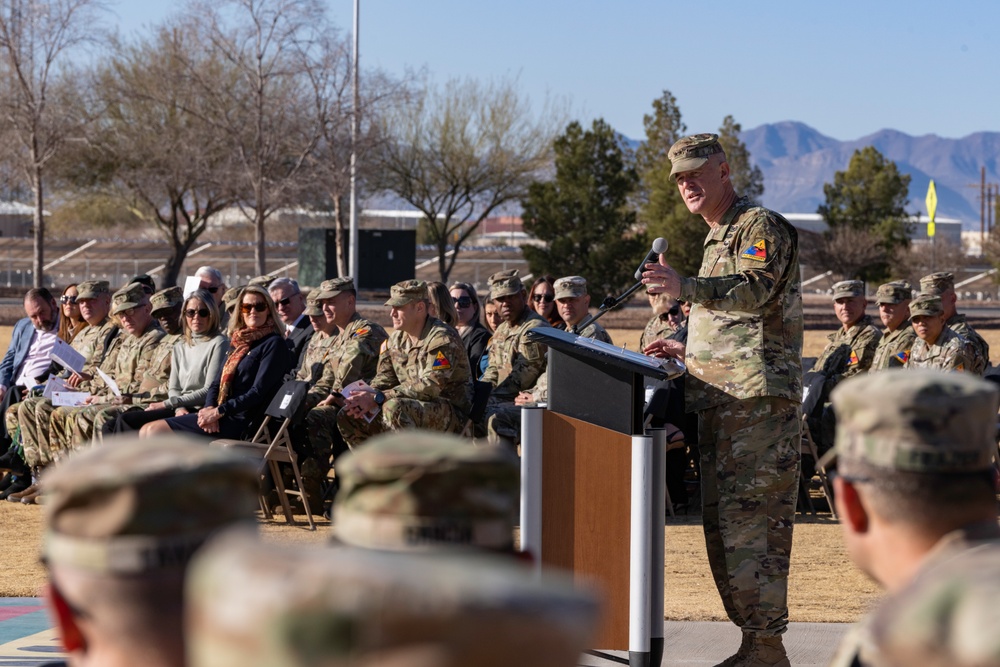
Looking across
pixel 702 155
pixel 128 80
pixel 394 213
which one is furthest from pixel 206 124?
pixel 394 213

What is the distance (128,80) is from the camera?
3634cm

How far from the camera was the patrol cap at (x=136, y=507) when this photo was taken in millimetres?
1408

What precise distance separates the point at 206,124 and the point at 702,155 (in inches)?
1186

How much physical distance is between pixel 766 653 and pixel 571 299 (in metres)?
5.56

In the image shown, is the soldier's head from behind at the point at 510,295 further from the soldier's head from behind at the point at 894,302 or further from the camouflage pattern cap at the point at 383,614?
the camouflage pattern cap at the point at 383,614

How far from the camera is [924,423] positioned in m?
1.82

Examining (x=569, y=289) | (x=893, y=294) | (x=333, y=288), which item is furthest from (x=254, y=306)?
(x=893, y=294)

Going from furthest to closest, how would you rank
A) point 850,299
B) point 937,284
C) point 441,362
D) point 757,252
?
point 850,299 → point 937,284 → point 441,362 → point 757,252

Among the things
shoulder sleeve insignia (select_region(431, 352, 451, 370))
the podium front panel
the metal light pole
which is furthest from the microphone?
the metal light pole

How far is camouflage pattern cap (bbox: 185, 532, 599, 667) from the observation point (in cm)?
99

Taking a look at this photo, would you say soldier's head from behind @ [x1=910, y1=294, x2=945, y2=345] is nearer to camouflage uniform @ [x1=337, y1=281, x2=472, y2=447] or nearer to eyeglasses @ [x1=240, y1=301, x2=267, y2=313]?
camouflage uniform @ [x1=337, y1=281, x2=472, y2=447]

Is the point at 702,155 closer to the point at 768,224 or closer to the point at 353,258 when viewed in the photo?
the point at 768,224

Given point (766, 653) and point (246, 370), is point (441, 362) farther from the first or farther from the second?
point (766, 653)

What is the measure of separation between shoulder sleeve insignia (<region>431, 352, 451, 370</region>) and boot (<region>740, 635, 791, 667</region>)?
4645 mm
